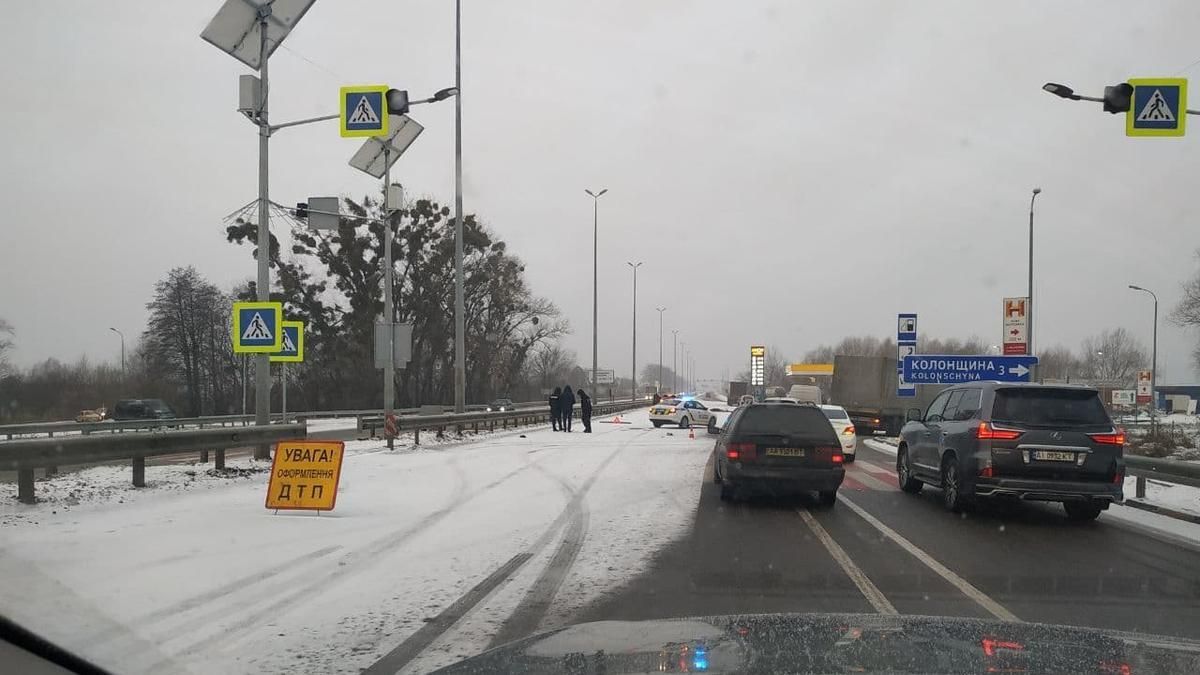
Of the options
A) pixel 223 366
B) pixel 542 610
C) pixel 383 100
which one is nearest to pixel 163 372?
pixel 223 366

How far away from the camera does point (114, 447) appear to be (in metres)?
11.0

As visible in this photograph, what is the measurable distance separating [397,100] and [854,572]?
12.0 meters

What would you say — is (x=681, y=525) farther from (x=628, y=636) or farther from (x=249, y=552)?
(x=628, y=636)

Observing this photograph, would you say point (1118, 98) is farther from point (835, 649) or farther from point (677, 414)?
point (677, 414)

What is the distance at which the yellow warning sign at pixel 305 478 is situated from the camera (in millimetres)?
10594

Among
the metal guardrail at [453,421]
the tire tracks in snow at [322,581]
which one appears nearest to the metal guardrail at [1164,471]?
the tire tracks in snow at [322,581]

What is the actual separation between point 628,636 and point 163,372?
57517 millimetres

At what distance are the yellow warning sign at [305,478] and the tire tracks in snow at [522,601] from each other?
276cm

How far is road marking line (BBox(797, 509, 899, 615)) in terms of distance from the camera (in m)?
6.44

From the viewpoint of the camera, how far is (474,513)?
1131 centimetres

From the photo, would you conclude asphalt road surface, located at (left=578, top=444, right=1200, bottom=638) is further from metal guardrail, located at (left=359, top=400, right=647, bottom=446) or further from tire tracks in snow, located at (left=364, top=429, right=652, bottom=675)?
metal guardrail, located at (left=359, top=400, right=647, bottom=446)

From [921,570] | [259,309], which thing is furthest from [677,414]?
[921,570]

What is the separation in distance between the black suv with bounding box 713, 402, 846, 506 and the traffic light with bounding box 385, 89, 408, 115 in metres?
8.48

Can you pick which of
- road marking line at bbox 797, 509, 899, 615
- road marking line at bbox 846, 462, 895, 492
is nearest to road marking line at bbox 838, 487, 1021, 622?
road marking line at bbox 797, 509, 899, 615
